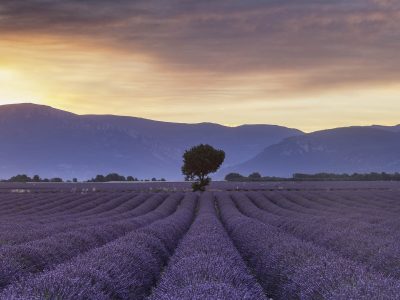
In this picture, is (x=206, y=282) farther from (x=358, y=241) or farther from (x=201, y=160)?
(x=201, y=160)

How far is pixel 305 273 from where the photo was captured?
6.93 meters

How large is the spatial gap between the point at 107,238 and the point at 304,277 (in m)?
7.24

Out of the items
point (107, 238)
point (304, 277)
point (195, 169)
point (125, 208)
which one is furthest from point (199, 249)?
point (195, 169)

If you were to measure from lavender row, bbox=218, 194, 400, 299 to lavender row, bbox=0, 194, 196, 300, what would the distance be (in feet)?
5.78

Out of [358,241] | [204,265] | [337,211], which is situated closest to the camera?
[204,265]

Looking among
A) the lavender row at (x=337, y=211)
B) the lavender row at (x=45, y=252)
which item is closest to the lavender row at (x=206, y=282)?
the lavender row at (x=45, y=252)

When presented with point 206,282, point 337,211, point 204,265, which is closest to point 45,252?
point 204,265

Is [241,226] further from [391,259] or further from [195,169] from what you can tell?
[195,169]

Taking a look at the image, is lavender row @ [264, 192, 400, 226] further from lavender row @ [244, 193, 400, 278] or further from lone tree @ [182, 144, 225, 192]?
lone tree @ [182, 144, 225, 192]

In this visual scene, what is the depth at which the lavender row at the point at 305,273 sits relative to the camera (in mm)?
5305

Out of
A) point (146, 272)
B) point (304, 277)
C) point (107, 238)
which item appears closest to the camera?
point (304, 277)

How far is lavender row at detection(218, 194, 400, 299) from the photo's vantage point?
209 inches

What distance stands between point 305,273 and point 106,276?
7.27 ft

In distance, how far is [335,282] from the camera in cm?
598
